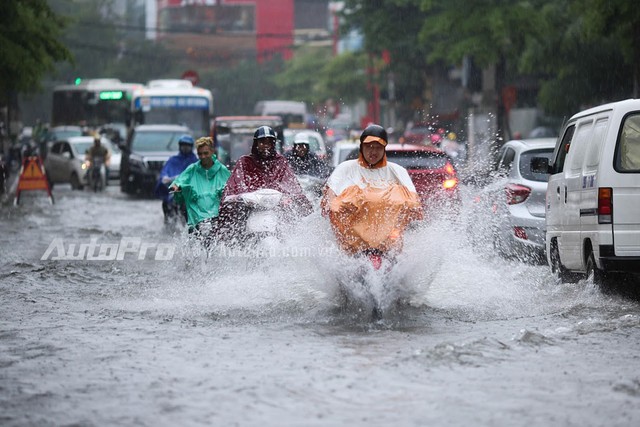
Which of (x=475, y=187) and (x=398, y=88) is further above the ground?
(x=398, y=88)

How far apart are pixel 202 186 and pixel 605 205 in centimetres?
508

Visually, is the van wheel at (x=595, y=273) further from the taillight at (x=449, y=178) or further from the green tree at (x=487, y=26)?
the green tree at (x=487, y=26)

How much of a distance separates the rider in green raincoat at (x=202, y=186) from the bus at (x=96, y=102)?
37435 mm

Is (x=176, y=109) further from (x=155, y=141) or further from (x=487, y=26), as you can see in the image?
(x=487, y=26)

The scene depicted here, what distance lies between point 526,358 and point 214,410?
95.0 inches

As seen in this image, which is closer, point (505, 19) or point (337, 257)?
point (337, 257)

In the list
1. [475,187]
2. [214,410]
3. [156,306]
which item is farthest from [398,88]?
[214,410]

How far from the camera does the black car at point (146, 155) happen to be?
110 feet

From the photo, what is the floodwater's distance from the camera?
6844mm

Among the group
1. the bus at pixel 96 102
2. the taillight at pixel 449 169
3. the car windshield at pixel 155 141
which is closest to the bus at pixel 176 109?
the car windshield at pixel 155 141

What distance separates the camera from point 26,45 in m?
26.7

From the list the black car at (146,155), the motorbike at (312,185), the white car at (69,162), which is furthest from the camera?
the white car at (69,162)

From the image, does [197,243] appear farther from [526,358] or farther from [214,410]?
[214,410]

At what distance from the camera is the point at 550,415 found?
6652mm
